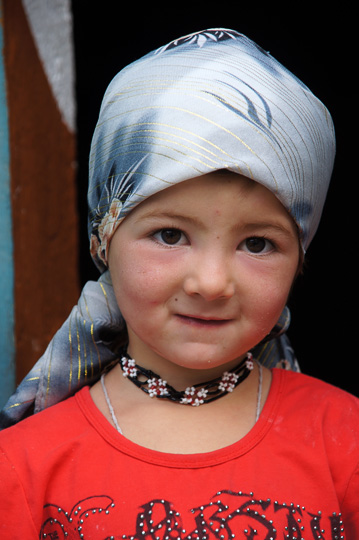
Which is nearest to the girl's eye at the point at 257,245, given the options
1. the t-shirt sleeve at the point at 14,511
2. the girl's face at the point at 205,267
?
the girl's face at the point at 205,267

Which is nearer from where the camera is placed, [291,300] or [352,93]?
[352,93]

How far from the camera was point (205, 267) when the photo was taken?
1198 mm

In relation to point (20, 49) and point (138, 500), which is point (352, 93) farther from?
point (138, 500)

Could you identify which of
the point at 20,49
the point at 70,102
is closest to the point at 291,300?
the point at 70,102

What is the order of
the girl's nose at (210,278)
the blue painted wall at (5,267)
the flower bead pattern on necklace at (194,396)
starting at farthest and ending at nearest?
1. the blue painted wall at (5,267)
2. the flower bead pattern on necklace at (194,396)
3. the girl's nose at (210,278)

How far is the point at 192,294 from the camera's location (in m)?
1.23

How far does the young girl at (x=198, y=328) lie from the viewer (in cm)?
120

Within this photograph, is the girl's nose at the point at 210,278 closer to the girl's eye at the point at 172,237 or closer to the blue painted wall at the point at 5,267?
the girl's eye at the point at 172,237

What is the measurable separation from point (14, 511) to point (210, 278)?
1.89ft

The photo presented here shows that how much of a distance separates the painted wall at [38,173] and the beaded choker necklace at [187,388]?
1.62ft

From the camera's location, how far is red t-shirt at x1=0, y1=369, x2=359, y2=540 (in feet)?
3.90

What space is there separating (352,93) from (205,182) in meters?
1.49

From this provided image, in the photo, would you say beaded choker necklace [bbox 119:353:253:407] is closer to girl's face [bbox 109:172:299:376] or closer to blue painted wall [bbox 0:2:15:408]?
girl's face [bbox 109:172:299:376]

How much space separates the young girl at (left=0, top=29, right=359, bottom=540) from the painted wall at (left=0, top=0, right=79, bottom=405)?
44 cm
